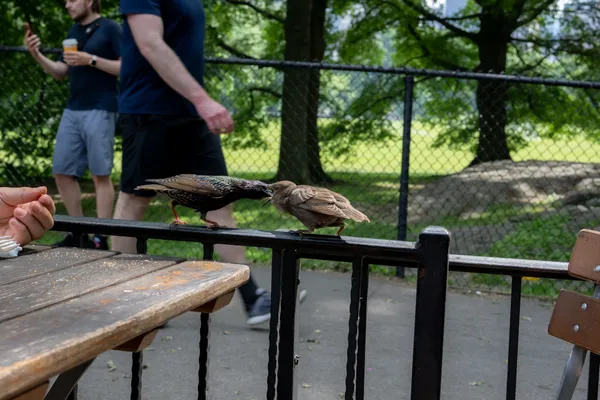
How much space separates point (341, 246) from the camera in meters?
2.13

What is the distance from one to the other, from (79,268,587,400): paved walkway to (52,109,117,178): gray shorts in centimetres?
164

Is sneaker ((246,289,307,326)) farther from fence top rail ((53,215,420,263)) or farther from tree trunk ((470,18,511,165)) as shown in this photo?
tree trunk ((470,18,511,165))

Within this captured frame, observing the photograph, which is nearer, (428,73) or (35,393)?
(35,393)

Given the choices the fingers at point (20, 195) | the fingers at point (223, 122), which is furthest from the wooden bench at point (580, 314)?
the fingers at point (223, 122)

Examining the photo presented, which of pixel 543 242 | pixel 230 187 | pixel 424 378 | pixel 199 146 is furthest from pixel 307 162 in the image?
pixel 424 378

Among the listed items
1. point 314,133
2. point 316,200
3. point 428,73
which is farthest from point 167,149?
point 314,133

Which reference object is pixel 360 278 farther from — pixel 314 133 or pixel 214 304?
pixel 314 133

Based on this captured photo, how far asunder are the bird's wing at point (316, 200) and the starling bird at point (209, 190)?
7.2 inches

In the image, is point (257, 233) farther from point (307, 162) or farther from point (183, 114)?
point (307, 162)

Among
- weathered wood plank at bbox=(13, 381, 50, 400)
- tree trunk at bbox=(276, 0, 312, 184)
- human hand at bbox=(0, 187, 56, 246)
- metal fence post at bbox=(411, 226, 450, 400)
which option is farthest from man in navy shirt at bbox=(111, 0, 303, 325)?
tree trunk at bbox=(276, 0, 312, 184)

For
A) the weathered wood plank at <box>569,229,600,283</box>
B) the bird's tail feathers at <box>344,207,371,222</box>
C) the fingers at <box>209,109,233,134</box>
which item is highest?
the fingers at <box>209,109,233,134</box>

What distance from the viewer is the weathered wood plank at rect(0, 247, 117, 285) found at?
194cm

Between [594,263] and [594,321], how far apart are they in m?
0.17

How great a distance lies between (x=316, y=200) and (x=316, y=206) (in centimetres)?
2
